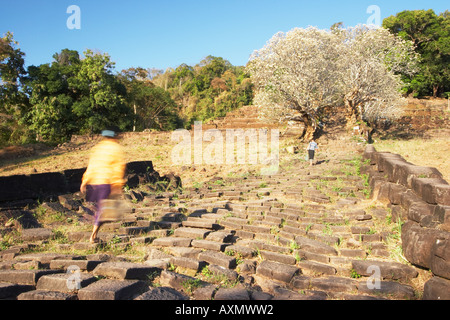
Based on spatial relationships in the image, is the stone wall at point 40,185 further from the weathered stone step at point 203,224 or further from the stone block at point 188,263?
the stone block at point 188,263

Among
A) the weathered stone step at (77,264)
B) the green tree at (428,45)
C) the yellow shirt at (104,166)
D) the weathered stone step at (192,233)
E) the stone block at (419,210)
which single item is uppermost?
the green tree at (428,45)

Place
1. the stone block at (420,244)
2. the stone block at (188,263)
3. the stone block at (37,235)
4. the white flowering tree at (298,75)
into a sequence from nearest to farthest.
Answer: the stone block at (420,244) < the stone block at (188,263) < the stone block at (37,235) < the white flowering tree at (298,75)

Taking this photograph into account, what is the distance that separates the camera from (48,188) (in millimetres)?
8438

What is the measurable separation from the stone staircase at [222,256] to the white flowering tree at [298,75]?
11.3 meters

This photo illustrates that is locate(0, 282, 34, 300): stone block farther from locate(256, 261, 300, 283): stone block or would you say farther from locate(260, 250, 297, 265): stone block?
locate(260, 250, 297, 265): stone block

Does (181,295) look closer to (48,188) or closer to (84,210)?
(84,210)

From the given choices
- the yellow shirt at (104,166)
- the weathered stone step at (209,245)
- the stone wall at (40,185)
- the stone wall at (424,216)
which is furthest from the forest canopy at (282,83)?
the weathered stone step at (209,245)

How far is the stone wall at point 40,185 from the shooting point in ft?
24.6

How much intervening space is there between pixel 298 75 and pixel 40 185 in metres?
13.7

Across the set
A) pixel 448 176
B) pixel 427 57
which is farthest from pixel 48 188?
pixel 427 57

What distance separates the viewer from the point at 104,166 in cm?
488

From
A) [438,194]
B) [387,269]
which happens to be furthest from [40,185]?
[438,194]

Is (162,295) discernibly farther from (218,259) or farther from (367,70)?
(367,70)

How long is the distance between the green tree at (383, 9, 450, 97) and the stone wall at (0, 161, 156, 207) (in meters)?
34.0
